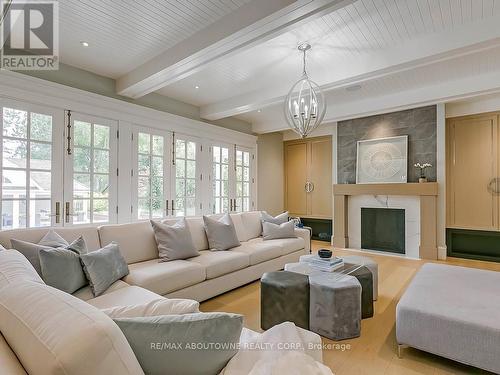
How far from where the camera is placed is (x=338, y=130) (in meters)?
5.92

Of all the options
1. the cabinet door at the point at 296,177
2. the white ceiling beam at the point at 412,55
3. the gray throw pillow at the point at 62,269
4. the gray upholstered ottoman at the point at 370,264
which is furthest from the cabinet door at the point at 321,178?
the gray throw pillow at the point at 62,269

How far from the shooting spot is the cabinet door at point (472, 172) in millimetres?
4586

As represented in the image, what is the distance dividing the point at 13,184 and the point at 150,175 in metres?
1.74

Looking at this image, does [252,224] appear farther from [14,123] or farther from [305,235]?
[14,123]

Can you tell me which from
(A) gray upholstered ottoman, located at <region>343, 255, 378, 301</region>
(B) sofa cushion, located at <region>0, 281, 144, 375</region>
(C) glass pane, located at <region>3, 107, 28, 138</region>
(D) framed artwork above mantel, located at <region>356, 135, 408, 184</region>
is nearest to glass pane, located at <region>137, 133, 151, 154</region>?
(C) glass pane, located at <region>3, 107, 28, 138</region>

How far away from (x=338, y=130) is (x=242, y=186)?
A: 243cm

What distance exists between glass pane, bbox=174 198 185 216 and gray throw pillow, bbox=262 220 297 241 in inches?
60.7

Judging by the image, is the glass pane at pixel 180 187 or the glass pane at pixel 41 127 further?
the glass pane at pixel 180 187

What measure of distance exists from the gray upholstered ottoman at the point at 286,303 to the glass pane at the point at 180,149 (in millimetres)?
3268

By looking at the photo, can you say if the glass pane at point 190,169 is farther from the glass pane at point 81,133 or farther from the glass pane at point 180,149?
the glass pane at point 81,133

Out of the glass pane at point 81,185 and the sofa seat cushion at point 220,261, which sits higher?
the glass pane at point 81,185

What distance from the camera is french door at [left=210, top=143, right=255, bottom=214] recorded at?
5.65 meters

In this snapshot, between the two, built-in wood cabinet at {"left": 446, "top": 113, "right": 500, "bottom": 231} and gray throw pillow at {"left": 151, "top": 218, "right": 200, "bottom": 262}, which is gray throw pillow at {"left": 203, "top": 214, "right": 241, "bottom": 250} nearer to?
gray throw pillow at {"left": 151, "top": 218, "right": 200, "bottom": 262}

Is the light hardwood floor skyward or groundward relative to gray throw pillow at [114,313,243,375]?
groundward
